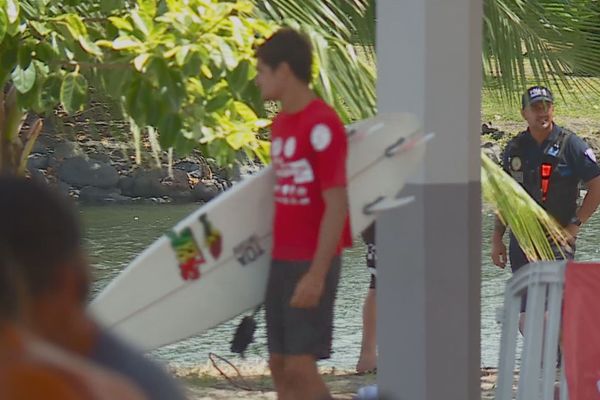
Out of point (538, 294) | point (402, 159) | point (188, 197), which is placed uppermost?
point (402, 159)

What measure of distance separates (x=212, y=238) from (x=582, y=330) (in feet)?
4.60

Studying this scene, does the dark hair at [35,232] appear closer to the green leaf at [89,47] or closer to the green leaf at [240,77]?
the green leaf at [240,77]

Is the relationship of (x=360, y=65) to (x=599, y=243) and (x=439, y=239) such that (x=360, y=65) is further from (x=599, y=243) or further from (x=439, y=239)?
(x=599, y=243)

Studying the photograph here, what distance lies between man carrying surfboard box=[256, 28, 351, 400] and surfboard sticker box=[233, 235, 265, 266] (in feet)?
0.33

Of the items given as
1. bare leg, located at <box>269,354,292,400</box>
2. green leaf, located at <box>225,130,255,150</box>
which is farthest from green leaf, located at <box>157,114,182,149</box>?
bare leg, located at <box>269,354,292,400</box>

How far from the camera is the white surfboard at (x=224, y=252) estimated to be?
173 inches

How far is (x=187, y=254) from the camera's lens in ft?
14.5

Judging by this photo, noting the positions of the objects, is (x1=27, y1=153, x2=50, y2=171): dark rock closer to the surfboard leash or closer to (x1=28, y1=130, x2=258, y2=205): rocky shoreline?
(x1=28, y1=130, x2=258, y2=205): rocky shoreline

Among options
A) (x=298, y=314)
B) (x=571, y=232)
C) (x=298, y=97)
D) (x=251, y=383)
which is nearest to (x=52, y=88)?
(x=298, y=97)

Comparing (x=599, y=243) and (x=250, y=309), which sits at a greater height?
(x=250, y=309)

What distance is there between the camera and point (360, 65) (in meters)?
5.89

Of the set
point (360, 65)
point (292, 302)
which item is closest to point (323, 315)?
point (292, 302)

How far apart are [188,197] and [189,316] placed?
1702cm

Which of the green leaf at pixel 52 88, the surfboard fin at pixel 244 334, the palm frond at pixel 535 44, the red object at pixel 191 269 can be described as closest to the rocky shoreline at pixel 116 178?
the palm frond at pixel 535 44
